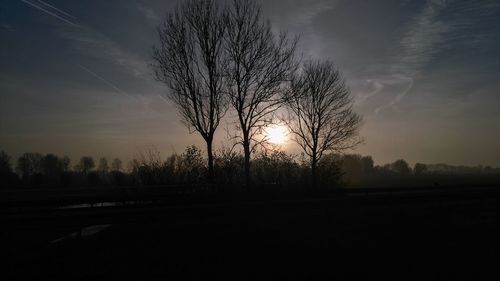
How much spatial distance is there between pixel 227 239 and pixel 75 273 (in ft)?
12.1

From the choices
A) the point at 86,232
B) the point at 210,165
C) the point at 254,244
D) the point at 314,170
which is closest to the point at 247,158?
the point at 210,165

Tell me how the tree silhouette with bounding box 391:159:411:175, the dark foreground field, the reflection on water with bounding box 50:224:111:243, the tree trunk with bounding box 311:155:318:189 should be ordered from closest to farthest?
the dark foreground field
the reflection on water with bounding box 50:224:111:243
the tree trunk with bounding box 311:155:318:189
the tree silhouette with bounding box 391:159:411:175

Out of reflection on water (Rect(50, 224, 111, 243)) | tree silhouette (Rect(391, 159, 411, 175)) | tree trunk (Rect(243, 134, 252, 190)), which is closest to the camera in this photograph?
reflection on water (Rect(50, 224, 111, 243))

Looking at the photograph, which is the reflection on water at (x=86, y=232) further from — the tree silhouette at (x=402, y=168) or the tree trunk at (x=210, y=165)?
the tree silhouette at (x=402, y=168)

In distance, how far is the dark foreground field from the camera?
6982mm

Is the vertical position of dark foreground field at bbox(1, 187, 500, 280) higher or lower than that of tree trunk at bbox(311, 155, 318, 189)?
lower

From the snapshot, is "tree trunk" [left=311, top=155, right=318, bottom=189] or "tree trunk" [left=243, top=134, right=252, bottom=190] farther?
"tree trunk" [left=311, top=155, right=318, bottom=189]

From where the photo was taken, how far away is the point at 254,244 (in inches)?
351

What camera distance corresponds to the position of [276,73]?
2584 centimetres

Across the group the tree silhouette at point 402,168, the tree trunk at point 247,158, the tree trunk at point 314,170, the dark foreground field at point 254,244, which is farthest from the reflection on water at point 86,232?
the tree silhouette at point 402,168

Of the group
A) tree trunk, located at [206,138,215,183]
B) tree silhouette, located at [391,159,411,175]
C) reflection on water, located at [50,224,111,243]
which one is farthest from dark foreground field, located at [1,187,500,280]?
tree silhouette, located at [391,159,411,175]

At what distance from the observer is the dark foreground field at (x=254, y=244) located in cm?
698

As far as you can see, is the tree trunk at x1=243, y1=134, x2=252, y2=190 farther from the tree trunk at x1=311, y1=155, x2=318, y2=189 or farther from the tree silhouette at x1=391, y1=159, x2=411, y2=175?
the tree silhouette at x1=391, y1=159, x2=411, y2=175

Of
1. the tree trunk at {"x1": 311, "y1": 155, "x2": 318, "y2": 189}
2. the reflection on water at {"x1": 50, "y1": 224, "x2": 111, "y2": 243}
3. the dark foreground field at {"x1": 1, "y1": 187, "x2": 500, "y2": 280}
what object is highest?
the tree trunk at {"x1": 311, "y1": 155, "x2": 318, "y2": 189}
